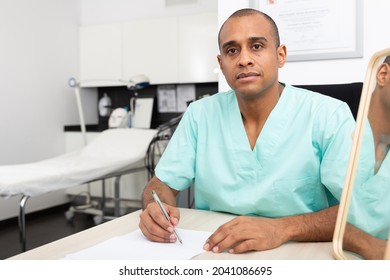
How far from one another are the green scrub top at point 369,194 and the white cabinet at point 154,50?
2.62m

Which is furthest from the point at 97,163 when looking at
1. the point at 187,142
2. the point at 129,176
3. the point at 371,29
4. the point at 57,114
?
the point at 371,29

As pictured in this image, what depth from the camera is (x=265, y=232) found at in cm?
73

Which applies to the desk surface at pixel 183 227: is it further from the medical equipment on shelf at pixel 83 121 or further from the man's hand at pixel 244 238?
the medical equipment on shelf at pixel 83 121

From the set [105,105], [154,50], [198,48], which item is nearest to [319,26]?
[198,48]

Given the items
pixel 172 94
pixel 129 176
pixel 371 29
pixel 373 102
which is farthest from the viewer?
pixel 172 94

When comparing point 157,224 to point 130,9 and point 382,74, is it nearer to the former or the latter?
point 382,74

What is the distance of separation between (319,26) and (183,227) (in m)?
1.10

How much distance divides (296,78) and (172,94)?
6.61ft

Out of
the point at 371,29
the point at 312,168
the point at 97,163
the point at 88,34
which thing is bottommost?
the point at 97,163

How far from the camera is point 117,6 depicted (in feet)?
12.0

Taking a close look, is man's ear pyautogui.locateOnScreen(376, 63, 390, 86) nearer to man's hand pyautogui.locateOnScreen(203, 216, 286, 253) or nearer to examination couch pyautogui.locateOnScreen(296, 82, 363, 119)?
man's hand pyautogui.locateOnScreen(203, 216, 286, 253)

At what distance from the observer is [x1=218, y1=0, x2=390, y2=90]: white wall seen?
1523mm

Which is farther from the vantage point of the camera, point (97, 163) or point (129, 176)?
point (129, 176)

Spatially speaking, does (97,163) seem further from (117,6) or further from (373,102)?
(373,102)
